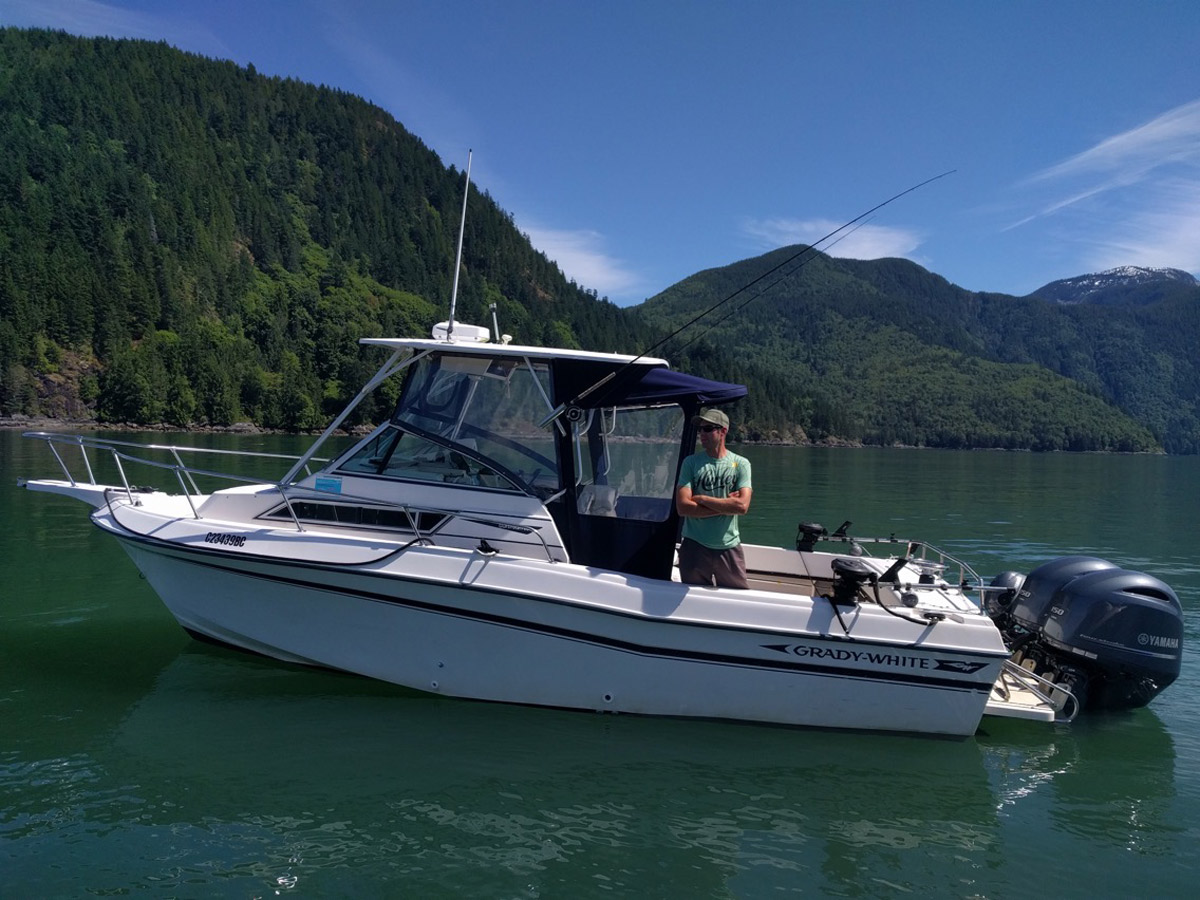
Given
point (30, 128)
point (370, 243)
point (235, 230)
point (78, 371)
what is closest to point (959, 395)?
point (370, 243)

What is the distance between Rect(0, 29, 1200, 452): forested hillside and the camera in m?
80.1

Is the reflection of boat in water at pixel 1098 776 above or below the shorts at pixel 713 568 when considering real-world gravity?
below

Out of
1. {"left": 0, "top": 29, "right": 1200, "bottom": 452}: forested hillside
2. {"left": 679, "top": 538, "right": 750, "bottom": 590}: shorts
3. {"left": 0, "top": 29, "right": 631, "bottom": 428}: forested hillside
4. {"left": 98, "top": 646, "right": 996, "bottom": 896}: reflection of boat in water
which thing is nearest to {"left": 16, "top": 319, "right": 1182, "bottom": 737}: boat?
{"left": 679, "top": 538, "right": 750, "bottom": 590}: shorts

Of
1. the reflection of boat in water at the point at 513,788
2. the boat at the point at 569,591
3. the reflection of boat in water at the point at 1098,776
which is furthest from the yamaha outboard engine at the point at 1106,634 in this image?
the reflection of boat in water at the point at 513,788

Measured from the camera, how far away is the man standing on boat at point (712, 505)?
18.1 feet

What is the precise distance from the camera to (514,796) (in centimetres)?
483

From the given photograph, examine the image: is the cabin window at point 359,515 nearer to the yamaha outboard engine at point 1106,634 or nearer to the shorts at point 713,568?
the shorts at point 713,568

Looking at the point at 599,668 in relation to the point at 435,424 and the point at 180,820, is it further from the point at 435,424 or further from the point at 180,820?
the point at 180,820

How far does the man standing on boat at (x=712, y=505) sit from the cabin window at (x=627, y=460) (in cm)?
36

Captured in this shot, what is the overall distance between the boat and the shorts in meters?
0.14

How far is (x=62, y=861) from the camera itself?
3957 millimetres

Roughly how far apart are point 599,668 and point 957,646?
94.4 inches

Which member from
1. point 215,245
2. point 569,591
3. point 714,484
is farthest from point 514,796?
point 215,245

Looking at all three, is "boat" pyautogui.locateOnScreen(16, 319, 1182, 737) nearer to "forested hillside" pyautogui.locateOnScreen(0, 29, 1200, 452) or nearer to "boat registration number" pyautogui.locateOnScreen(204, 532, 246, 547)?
"boat registration number" pyautogui.locateOnScreen(204, 532, 246, 547)
